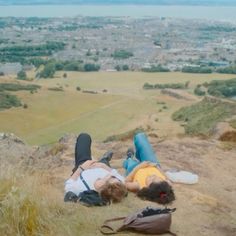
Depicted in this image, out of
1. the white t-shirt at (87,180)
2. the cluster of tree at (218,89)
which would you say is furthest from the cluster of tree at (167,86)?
the white t-shirt at (87,180)

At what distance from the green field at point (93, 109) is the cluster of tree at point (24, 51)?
21.2m

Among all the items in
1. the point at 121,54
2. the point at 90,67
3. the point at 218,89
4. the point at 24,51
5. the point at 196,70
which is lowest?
the point at 121,54

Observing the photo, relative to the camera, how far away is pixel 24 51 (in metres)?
81.5

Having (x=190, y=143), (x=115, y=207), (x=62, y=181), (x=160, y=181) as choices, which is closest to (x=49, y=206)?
(x=115, y=207)

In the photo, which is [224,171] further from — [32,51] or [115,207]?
[32,51]

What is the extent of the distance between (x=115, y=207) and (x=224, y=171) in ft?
10.2

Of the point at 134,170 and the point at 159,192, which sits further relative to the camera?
the point at 134,170

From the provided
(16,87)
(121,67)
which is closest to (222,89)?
(16,87)

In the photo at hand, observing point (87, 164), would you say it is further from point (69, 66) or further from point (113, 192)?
point (69, 66)

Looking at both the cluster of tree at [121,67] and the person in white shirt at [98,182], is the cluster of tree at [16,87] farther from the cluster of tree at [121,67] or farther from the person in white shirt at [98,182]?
the person in white shirt at [98,182]

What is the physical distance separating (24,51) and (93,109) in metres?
44.3

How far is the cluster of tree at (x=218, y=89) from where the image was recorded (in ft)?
127

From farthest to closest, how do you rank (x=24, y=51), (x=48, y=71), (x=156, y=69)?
(x=24, y=51) → (x=156, y=69) → (x=48, y=71)

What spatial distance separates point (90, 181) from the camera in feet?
20.4
